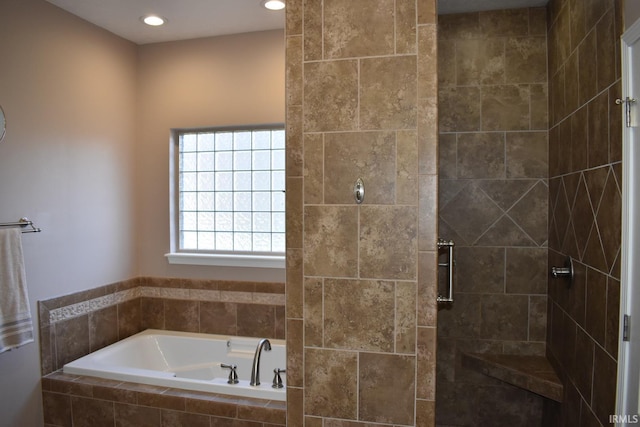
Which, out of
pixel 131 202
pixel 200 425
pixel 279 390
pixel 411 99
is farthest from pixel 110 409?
pixel 411 99

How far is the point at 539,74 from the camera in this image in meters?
2.56

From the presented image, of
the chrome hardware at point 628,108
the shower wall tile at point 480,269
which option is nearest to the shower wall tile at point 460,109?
the shower wall tile at point 480,269

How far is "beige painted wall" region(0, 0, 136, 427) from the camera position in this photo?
7.79ft

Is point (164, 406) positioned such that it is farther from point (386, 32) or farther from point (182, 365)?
point (386, 32)

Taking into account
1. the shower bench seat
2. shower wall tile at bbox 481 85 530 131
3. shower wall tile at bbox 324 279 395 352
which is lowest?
the shower bench seat

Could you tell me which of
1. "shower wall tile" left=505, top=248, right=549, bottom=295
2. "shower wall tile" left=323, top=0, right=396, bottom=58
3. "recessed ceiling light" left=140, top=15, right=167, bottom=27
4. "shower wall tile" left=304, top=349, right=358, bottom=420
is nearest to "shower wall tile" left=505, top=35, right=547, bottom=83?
"shower wall tile" left=505, top=248, right=549, bottom=295

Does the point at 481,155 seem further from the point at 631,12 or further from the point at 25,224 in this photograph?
the point at 25,224

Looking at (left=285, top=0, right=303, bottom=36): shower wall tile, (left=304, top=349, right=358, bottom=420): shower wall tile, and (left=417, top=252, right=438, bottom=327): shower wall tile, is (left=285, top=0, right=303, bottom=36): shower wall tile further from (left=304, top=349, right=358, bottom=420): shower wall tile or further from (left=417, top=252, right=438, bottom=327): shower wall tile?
(left=304, top=349, right=358, bottom=420): shower wall tile

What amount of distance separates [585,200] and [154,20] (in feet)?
9.30

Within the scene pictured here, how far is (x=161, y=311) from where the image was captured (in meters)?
3.31

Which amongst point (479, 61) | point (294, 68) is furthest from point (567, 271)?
point (294, 68)

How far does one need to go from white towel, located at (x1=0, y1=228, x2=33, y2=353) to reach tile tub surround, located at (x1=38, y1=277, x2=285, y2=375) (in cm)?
34

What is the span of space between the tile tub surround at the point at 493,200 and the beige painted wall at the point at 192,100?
124 centimetres

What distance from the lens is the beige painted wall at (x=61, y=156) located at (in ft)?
7.79
